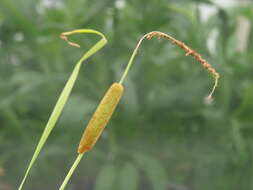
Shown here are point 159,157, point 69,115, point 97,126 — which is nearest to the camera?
point 97,126

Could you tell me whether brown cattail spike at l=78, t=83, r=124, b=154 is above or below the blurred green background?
above

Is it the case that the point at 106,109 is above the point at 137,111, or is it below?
above

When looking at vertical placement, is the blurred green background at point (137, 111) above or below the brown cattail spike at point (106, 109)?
below

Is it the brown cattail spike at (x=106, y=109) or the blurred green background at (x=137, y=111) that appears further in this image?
the blurred green background at (x=137, y=111)

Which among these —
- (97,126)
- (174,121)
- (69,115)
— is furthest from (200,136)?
(97,126)

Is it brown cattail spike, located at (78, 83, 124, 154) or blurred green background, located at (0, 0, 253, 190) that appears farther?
blurred green background, located at (0, 0, 253, 190)

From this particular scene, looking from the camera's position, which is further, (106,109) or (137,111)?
(137,111)

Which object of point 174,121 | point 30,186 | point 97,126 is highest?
point 97,126

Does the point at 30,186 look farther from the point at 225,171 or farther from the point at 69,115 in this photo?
the point at 225,171
